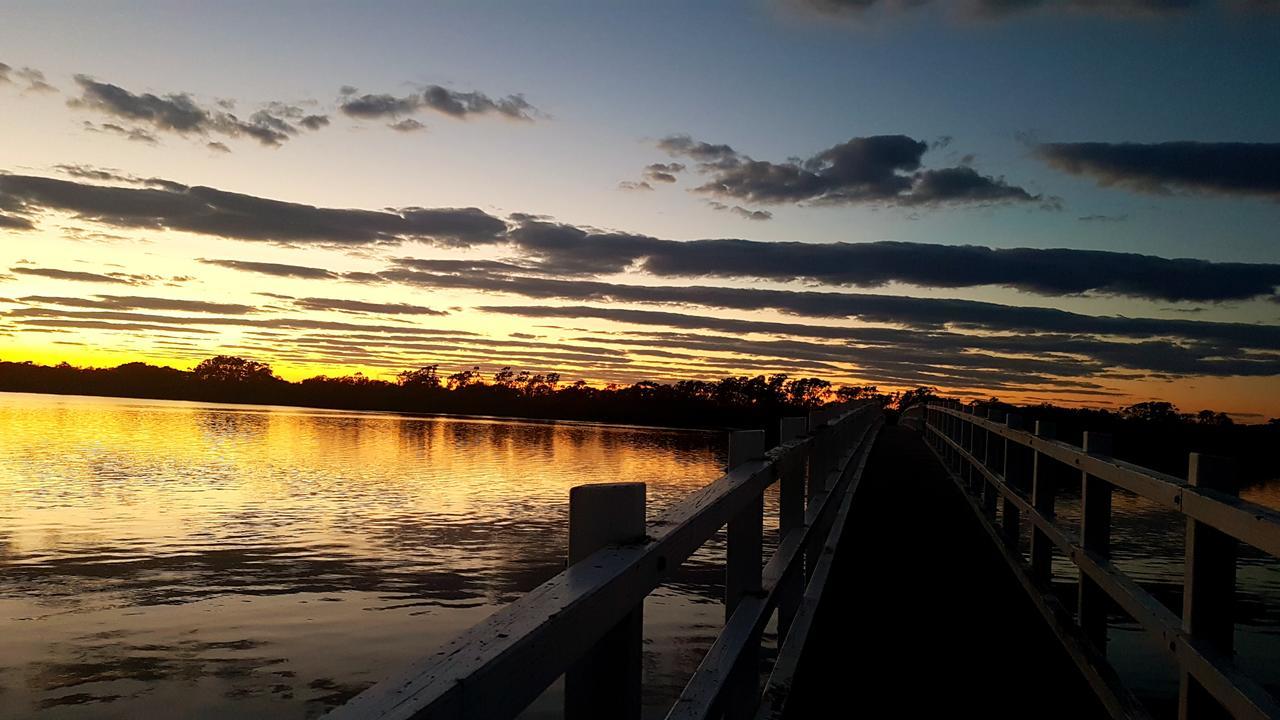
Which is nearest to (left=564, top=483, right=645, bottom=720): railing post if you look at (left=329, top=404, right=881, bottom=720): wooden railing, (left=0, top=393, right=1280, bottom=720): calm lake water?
(left=329, top=404, right=881, bottom=720): wooden railing

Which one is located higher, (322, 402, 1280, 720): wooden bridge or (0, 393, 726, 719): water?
(322, 402, 1280, 720): wooden bridge

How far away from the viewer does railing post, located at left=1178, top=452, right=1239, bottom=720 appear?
4098 mm

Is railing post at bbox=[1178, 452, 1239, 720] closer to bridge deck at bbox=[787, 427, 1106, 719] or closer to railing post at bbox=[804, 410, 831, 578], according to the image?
bridge deck at bbox=[787, 427, 1106, 719]

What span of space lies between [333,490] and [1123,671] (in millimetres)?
23050

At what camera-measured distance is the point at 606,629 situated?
205 centimetres

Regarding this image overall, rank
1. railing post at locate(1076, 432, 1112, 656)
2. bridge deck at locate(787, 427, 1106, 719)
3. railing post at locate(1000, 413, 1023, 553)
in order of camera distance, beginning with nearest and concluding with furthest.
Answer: bridge deck at locate(787, 427, 1106, 719) → railing post at locate(1076, 432, 1112, 656) → railing post at locate(1000, 413, 1023, 553)

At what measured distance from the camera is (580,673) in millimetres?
2178

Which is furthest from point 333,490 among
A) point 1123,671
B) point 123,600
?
point 1123,671

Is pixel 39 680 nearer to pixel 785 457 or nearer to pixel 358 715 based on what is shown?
pixel 785 457

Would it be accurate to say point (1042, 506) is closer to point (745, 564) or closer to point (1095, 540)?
point (1095, 540)

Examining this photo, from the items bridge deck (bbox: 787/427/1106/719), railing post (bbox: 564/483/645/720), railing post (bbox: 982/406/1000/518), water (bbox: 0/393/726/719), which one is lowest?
water (bbox: 0/393/726/719)

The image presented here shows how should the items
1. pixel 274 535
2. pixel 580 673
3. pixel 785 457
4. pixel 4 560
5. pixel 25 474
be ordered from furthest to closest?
pixel 25 474 → pixel 274 535 → pixel 4 560 → pixel 785 457 → pixel 580 673

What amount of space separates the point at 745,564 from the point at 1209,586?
1.90 meters

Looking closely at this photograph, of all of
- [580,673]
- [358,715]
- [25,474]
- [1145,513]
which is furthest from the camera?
[25,474]
